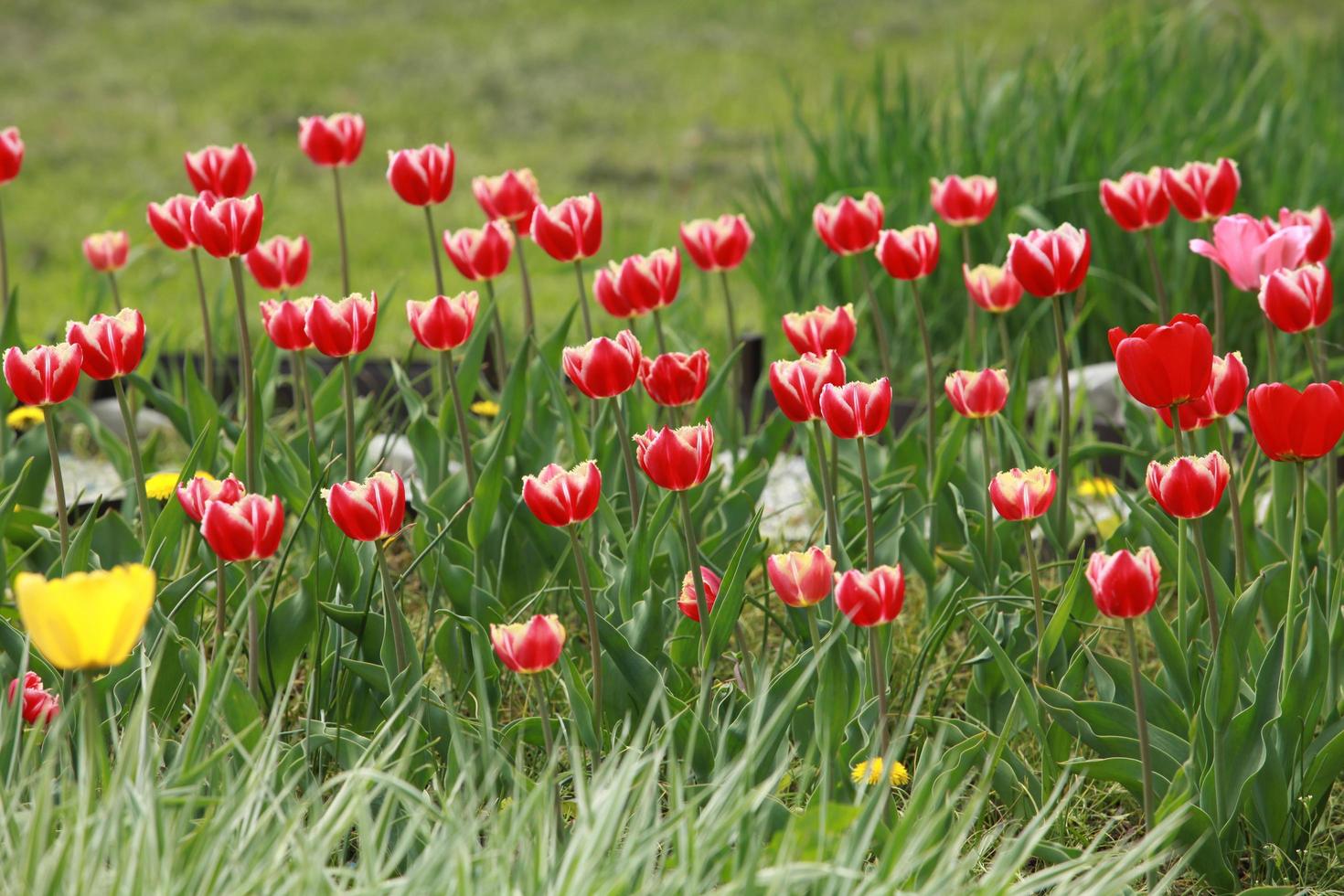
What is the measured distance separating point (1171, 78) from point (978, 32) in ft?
19.9

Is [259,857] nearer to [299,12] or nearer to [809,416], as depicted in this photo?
[809,416]

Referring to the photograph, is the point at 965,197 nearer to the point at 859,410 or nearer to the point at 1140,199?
the point at 1140,199

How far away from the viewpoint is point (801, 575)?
57.9 inches

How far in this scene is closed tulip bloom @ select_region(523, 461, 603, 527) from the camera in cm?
149

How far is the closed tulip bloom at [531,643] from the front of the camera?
4.56 feet

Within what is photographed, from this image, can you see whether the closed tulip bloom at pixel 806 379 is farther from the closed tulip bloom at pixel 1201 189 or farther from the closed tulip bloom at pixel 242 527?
the closed tulip bloom at pixel 1201 189

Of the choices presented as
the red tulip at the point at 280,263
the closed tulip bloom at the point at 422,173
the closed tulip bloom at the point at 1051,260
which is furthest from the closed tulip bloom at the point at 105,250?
the closed tulip bloom at the point at 1051,260

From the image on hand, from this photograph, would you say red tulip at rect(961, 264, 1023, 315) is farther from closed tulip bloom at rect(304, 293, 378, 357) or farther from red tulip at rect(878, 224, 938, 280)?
closed tulip bloom at rect(304, 293, 378, 357)

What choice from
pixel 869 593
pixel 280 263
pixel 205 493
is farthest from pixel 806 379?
pixel 280 263

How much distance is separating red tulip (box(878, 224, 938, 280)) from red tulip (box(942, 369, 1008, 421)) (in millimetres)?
347

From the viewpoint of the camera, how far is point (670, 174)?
7301 millimetres

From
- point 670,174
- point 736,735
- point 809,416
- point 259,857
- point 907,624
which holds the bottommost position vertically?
point 670,174

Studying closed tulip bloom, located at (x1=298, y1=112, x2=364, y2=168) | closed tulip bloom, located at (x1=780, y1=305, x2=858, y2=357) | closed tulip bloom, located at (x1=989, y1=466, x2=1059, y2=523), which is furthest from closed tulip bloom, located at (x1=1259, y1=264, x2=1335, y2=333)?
closed tulip bloom, located at (x1=298, y1=112, x2=364, y2=168)

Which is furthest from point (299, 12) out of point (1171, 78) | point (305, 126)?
point (305, 126)
